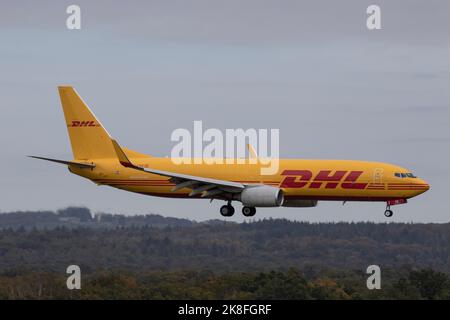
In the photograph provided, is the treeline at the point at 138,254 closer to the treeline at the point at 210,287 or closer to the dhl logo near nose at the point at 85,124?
the treeline at the point at 210,287

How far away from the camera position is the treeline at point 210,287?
116 metres

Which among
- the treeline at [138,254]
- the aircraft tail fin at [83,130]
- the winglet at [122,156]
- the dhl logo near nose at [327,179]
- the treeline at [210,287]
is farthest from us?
the treeline at [138,254]

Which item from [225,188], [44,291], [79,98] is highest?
[79,98]

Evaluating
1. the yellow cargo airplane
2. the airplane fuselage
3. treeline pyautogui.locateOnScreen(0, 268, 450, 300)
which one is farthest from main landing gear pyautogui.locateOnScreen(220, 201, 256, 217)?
treeline pyautogui.locateOnScreen(0, 268, 450, 300)

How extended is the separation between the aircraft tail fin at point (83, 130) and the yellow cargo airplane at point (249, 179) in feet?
0.37

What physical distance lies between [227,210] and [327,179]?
1023 centimetres

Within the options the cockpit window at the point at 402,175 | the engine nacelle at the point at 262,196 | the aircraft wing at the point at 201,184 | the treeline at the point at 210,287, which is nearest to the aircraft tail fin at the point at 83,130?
the aircraft wing at the point at 201,184

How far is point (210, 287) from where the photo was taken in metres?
124

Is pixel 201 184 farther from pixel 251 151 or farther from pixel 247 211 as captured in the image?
pixel 251 151

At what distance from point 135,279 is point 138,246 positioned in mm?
64286
